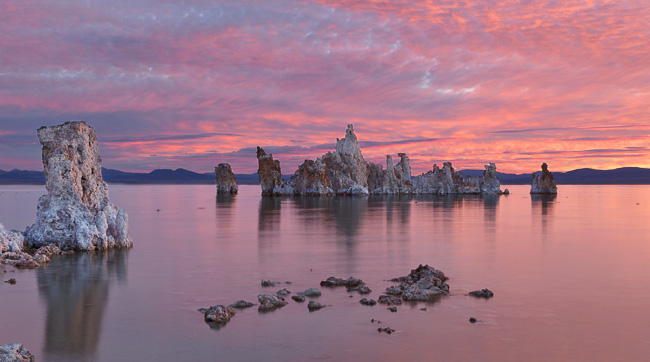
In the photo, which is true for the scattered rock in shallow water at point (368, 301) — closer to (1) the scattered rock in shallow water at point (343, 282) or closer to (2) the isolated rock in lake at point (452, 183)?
(1) the scattered rock in shallow water at point (343, 282)

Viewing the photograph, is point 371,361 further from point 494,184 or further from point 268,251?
point 494,184

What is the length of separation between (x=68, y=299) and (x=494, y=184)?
14471 centimetres

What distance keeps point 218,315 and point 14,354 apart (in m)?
4.83

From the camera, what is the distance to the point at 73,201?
86.6 feet

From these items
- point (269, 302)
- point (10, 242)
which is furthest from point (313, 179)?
point (269, 302)

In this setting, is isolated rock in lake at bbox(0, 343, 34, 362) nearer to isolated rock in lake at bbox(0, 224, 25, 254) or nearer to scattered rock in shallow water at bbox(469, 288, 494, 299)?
scattered rock in shallow water at bbox(469, 288, 494, 299)

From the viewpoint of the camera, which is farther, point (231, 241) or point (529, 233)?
point (529, 233)

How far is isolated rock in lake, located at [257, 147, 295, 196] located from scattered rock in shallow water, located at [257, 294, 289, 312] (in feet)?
362

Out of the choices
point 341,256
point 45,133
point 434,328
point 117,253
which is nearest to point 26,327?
point 434,328

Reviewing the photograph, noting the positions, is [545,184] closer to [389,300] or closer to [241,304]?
[389,300]

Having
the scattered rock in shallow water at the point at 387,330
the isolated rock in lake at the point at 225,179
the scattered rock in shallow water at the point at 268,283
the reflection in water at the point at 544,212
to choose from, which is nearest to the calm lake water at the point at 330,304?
the scattered rock in shallow water at the point at 387,330

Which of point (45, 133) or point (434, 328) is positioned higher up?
point (45, 133)

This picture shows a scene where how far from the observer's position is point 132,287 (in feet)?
61.0

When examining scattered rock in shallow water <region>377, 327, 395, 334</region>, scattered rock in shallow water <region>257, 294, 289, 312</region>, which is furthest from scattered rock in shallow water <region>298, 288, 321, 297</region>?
scattered rock in shallow water <region>377, 327, 395, 334</region>
